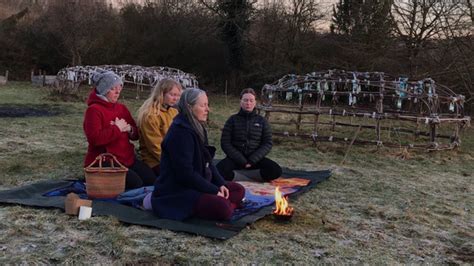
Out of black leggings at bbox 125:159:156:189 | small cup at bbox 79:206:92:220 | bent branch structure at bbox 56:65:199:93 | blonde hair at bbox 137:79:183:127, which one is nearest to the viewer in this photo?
small cup at bbox 79:206:92:220

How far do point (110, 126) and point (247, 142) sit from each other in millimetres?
1925

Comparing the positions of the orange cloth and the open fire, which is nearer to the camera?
the open fire

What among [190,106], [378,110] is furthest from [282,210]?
[378,110]

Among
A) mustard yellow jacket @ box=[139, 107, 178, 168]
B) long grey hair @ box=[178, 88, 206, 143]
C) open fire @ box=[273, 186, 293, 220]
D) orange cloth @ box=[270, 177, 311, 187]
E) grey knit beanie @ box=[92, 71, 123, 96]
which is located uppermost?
grey knit beanie @ box=[92, 71, 123, 96]

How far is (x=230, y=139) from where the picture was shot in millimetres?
6465

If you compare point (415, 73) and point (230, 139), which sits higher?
point (415, 73)

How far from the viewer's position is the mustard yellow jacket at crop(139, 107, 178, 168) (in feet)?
17.8

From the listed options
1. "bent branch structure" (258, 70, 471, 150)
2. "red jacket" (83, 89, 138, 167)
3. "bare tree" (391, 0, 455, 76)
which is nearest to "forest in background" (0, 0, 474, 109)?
"bare tree" (391, 0, 455, 76)

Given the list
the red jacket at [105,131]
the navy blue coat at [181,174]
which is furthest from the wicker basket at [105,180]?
the navy blue coat at [181,174]

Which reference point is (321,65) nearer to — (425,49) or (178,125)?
(425,49)

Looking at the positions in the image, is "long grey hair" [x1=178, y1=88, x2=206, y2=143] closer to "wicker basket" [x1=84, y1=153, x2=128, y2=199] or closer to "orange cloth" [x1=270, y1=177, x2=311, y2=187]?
"wicker basket" [x1=84, y1=153, x2=128, y2=199]

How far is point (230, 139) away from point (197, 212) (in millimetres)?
2171

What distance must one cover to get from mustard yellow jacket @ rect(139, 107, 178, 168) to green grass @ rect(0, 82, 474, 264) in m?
1.29

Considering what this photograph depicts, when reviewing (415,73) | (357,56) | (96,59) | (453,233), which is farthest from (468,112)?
(96,59)
